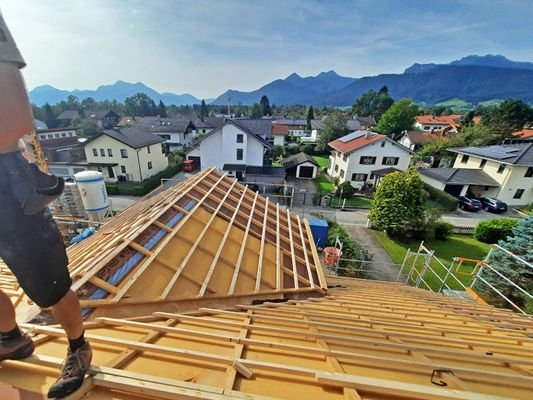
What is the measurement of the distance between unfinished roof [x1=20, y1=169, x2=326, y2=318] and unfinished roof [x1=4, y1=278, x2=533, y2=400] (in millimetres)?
702

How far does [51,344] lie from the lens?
7.02 ft

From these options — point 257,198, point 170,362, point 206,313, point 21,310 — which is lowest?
point 257,198

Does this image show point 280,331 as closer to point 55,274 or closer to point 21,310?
point 55,274

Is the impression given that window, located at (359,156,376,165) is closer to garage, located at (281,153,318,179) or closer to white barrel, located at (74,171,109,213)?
garage, located at (281,153,318,179)

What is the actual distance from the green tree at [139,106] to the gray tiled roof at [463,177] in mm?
→ 81138

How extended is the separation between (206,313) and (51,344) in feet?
6.05

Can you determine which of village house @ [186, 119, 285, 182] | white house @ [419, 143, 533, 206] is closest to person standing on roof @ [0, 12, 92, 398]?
village house @ [186, 119, 285, 182]

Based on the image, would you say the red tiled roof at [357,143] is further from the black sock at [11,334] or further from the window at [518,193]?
the black sock at [11,334]

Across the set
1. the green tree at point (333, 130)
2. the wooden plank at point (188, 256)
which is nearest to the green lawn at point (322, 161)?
the green tree at point (333, 130)

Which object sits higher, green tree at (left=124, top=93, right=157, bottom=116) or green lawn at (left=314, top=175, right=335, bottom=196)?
green tree at (left=124, top=93, right=157, bottom=116)

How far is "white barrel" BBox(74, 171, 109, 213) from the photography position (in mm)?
12711

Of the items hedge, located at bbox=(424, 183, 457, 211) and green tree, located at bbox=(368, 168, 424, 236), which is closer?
green tree, located at bbox=(368, 168, 424, 236)

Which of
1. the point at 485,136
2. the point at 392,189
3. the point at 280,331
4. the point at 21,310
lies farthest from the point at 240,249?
the point at 485,136

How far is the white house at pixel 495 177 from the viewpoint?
799 inches
